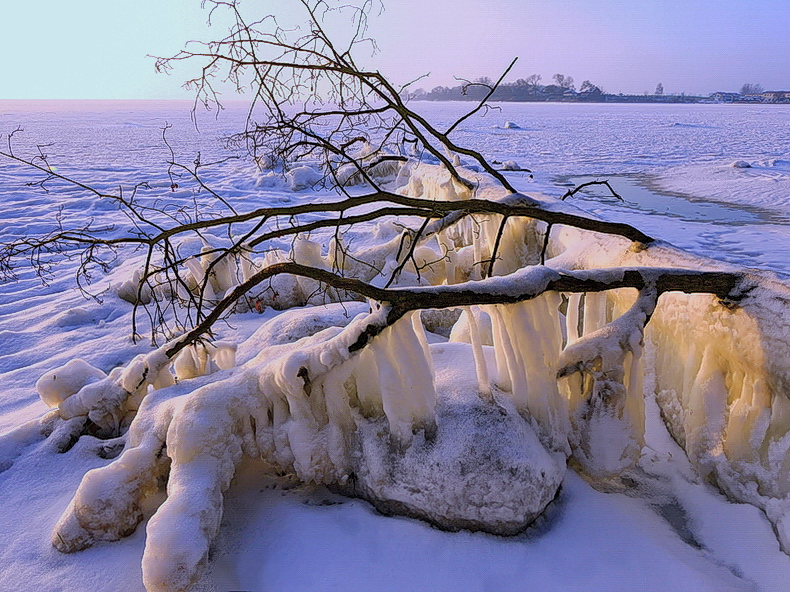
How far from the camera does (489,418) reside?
7.71 ft

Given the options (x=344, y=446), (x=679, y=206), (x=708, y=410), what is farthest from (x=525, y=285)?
(x=679, y=206)

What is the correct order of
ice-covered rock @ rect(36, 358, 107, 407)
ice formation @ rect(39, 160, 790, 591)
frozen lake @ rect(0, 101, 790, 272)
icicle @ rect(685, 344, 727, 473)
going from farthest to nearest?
1. frozen lake @ rect(0, 101, 790, 272)
2. ice-covered rock @ rect(36, 358, 107, 407)
3. icicle @ rect(685, 344, 727, 473)
4. ice formation @ rect(39, 160, 790, 591)

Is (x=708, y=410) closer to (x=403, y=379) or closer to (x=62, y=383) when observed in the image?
(x=403, y=379)

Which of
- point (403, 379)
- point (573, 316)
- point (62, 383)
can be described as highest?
point (573, 316)

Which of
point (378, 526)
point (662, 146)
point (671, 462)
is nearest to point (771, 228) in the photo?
point (671, 462)

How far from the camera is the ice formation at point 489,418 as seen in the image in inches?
83.6

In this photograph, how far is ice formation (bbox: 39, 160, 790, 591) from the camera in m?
2.12

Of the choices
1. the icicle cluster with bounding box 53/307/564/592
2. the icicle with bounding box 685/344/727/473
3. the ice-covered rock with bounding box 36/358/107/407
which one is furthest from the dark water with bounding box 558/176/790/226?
the ice-covered rock with bounding box 36/358/107/407

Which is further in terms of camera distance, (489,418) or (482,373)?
(482,373)

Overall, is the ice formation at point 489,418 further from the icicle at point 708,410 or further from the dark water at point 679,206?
the dark water at point 679,206

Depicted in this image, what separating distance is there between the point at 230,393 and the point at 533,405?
1502 mm

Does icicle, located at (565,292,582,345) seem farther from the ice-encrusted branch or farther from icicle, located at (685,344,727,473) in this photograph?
icicle, located at (685,344,727,473)

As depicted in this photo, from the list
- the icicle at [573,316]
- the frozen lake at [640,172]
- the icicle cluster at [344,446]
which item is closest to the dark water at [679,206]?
the frozen lake at [640,172]

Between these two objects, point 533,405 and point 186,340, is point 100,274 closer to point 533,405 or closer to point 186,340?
point 186,340
